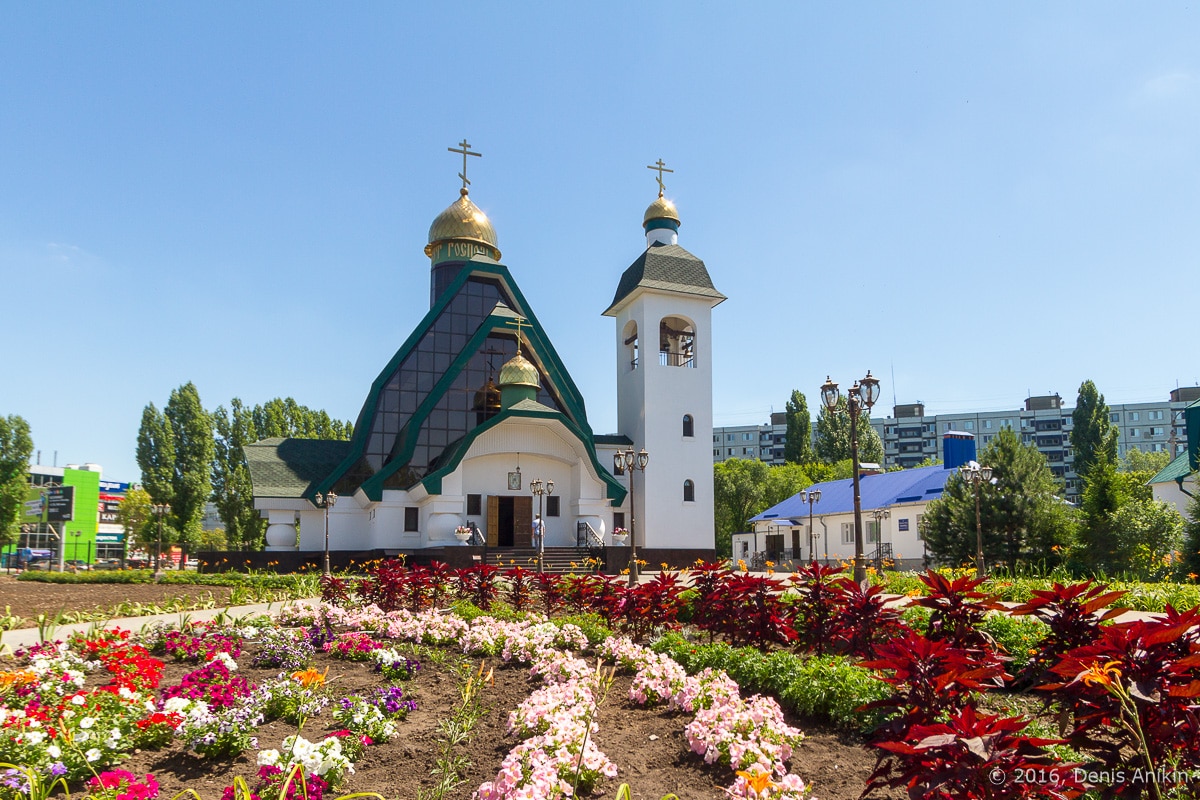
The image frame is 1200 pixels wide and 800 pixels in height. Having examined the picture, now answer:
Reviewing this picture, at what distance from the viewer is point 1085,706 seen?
314 cm

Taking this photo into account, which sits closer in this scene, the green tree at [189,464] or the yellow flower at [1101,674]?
the yellow flower at [1101,674]

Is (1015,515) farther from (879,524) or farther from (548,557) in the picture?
(548,557)

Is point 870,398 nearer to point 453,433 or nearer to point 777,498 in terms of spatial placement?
point 453,433

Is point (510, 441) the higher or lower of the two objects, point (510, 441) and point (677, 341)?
the lower

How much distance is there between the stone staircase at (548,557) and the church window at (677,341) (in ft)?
29.0

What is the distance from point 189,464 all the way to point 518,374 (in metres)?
17.6

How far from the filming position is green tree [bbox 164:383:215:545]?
3541 centimetres

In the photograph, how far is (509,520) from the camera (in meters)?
27.8

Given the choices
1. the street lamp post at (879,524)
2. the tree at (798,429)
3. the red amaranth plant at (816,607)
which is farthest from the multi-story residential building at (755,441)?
the red amaranth plant at (816,607)

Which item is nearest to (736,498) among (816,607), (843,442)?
(843,442)

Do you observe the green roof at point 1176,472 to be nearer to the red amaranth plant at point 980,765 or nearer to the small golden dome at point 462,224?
the small golden dome at point 462,224

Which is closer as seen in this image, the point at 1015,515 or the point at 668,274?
the point at 1015,515

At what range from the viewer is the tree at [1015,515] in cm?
2244

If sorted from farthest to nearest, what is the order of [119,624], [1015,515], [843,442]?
[843,442]
[1015,515]
[119,624]
